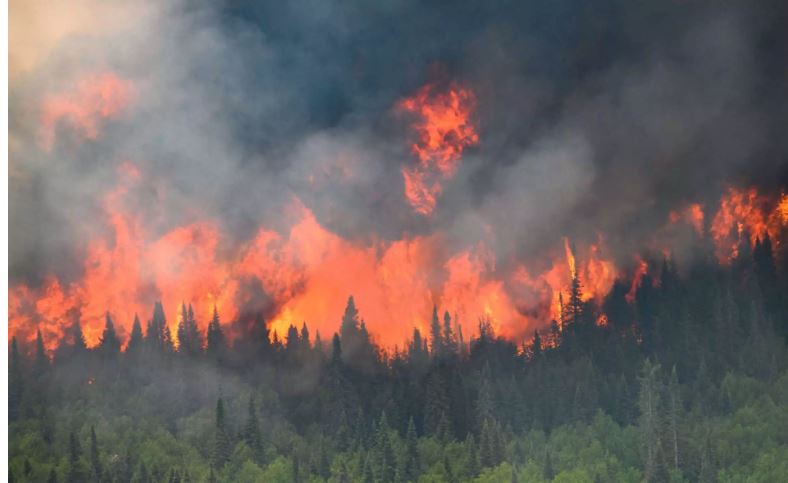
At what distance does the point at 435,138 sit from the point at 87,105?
2.60m

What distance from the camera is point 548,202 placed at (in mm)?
9914

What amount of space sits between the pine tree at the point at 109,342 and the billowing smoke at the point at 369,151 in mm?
73

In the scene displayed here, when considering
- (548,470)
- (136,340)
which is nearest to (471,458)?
(548,470)

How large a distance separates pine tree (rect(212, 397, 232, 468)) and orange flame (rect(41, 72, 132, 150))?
7.34 ft

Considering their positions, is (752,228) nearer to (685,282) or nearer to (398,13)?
(685,282)

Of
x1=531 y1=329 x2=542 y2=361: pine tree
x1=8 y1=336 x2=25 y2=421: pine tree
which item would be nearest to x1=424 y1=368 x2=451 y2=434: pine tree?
x1=531 y1=329 x2=542 y2=361: pine tree

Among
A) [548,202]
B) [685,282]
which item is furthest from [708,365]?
[548,202]

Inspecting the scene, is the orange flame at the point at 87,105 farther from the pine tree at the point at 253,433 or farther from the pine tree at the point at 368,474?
the pine tree at the point at 368,474

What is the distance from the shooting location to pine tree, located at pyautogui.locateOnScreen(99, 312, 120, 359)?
33.4 feet

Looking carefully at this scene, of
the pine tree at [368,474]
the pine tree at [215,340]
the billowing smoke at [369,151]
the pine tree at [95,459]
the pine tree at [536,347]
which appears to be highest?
the billowing smoke at [369,151]

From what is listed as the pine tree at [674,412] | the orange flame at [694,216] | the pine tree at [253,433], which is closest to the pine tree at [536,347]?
the pine tree at [674,412]

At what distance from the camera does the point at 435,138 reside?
10.1m

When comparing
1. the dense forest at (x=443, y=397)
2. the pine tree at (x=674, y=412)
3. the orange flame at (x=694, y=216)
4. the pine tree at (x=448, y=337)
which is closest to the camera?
the pine tree at (x=674, y=412)

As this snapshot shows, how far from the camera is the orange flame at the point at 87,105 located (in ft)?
33.7
